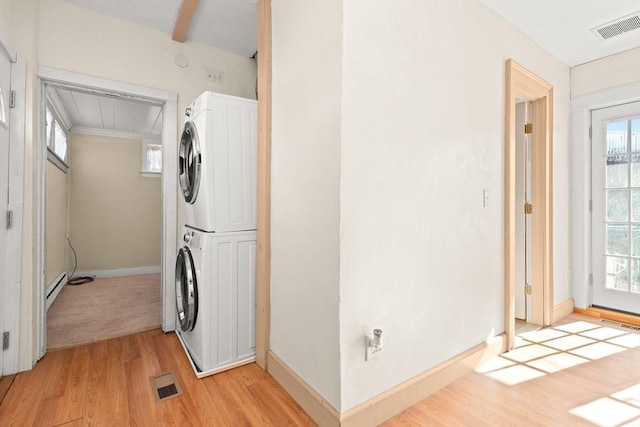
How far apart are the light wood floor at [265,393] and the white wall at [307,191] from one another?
329 millimetres

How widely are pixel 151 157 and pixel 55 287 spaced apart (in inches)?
96.9

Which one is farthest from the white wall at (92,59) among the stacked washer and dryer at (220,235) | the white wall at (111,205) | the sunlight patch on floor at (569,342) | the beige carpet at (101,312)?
the sunlight patch on floor at (569,342)

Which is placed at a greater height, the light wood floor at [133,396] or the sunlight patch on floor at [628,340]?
the light wood floor at [133,396]

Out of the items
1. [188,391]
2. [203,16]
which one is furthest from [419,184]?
[203,16]

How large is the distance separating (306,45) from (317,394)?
1.83 meters

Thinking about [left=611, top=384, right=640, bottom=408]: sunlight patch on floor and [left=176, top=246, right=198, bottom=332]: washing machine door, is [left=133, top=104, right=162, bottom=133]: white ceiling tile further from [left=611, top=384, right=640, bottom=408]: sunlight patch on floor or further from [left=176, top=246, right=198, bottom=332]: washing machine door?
[left=611, top=384, right=640, bottom=408]: sunlight patch on floor

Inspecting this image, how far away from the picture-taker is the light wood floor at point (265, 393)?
5.09 ft

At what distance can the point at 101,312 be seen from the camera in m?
3.17

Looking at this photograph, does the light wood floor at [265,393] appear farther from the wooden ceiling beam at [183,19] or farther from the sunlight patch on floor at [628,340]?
the wooden ceiling beam at [183,19]

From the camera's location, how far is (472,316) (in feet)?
6.68

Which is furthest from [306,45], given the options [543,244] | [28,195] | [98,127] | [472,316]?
[98,127]

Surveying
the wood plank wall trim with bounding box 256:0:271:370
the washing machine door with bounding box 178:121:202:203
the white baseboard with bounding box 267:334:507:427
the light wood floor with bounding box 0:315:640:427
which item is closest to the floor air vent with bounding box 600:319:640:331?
the light wood floor with bounding box 0:315:640:427

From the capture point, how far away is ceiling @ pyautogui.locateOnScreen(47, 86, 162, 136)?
146 inches

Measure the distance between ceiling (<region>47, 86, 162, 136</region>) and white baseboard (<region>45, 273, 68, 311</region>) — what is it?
86.4 inches
